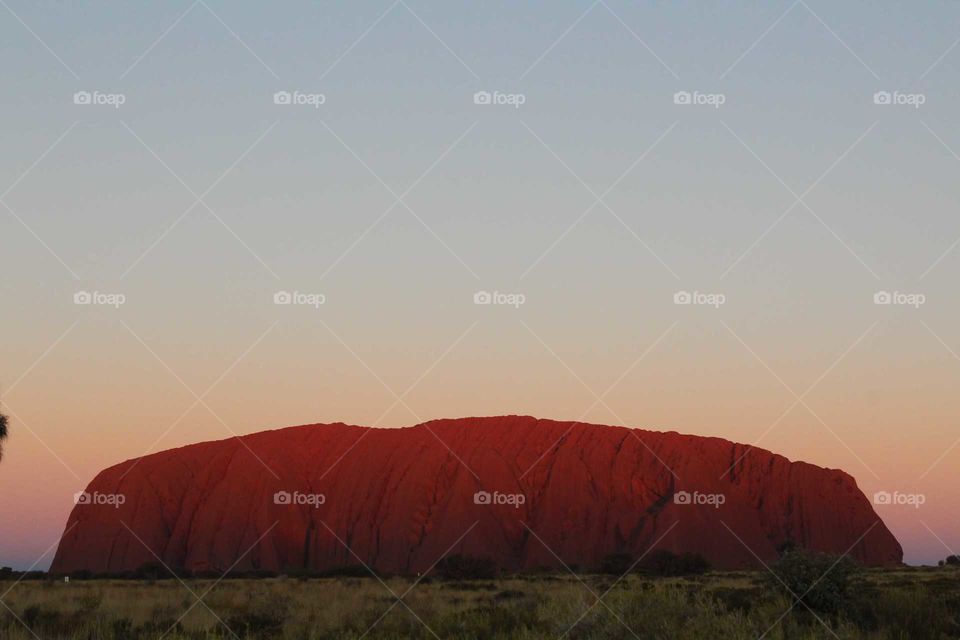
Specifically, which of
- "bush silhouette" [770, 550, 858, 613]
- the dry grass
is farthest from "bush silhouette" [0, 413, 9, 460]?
"bush silhouette" [770, 550, 858, 613]

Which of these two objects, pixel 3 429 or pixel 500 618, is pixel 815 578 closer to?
pixel 500 618

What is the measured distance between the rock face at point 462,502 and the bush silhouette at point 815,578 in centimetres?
5765

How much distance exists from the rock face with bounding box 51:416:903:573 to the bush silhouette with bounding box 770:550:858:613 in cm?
5765

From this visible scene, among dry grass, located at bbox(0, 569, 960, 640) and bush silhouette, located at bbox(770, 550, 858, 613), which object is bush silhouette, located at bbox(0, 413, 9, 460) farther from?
bush silhouette, located at bbox(770, 550, 858, 613)

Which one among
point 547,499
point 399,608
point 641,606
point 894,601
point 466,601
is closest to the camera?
point 641,606

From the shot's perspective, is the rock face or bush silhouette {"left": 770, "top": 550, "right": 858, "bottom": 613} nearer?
bush silhouette {"left": 770, "top": 550, "right": 858, "bottom": 613}

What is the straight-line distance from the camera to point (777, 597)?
809 inches

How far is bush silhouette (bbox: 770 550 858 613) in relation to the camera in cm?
1994

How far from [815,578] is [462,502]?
2586 inches

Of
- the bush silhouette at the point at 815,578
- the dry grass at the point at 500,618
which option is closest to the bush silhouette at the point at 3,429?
the dry grass at the point at 500,618

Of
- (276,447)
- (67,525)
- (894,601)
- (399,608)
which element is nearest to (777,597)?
(894,601)

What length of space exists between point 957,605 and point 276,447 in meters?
83.9

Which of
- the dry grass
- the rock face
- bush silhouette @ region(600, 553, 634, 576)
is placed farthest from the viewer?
the rock face

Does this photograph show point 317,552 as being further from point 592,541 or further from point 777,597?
point 777,597
